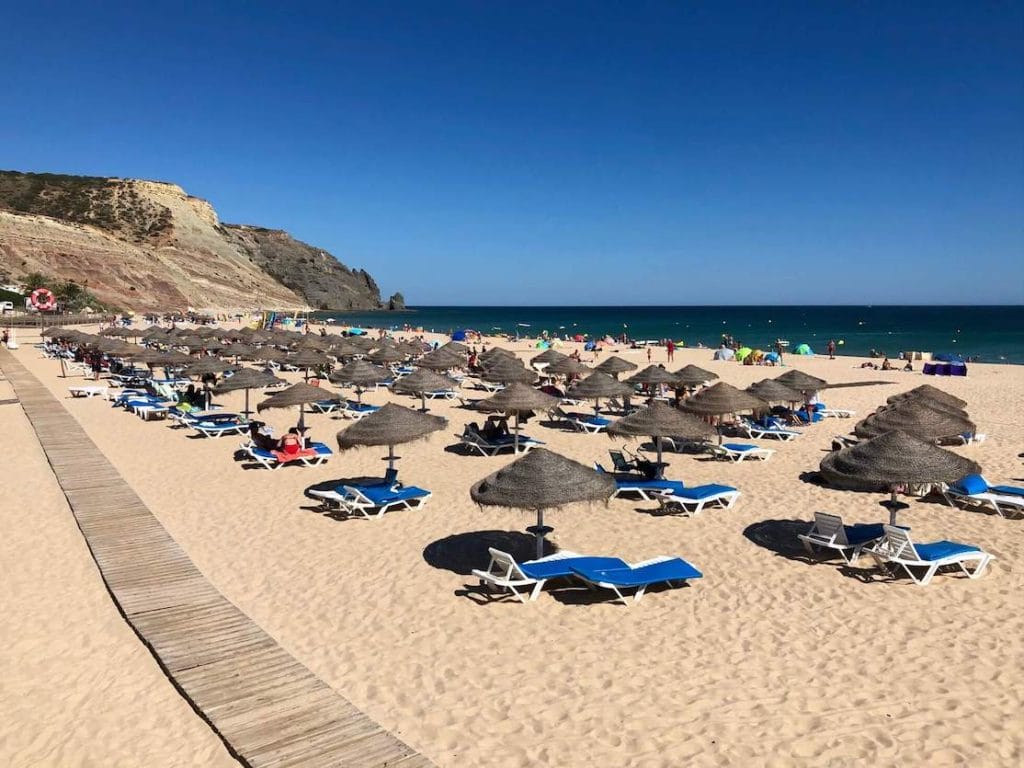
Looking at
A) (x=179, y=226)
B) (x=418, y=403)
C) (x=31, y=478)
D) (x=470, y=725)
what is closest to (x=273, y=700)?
(x=470, y=725)

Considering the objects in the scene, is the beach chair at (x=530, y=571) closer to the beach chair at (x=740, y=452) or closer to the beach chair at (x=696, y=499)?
the beach chair at (x=696, y=499)

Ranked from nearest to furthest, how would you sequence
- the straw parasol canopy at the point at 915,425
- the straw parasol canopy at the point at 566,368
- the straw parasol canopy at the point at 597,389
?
the straw parasol canopy at the point at 915,425
the straw parasol canopy at the point at 597,389
the straw parasol canopy at the point at 566,368

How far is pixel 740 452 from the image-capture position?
13.9 meters

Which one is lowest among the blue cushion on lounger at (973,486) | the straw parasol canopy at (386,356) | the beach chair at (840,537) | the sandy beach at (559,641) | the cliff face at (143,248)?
the sandy beach at (559,641)

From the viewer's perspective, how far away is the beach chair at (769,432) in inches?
633

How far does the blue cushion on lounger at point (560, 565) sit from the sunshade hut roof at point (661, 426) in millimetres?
3470

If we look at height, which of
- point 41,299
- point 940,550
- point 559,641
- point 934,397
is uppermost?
point 41,299

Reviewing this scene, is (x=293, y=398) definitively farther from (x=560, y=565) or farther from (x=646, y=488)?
(x=560, y=565)

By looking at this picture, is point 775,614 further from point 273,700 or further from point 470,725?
point 273,700

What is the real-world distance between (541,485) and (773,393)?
31.7ft

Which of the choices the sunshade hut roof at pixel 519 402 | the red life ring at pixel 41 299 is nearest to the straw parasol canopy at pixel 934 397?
the sunshade hut roof at pixel 519 402

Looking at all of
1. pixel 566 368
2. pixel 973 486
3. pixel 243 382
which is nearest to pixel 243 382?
pixel 243 382

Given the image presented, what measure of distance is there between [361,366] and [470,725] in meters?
13.5

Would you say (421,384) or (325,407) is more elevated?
(421,384)
